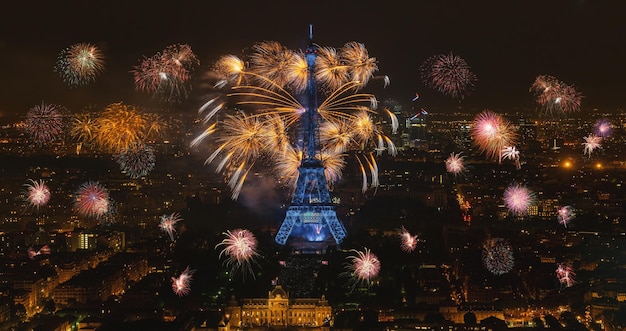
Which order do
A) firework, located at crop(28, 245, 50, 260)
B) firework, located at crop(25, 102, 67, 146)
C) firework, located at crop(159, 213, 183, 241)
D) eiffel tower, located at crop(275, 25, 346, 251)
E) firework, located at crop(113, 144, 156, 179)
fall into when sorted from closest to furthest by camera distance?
firework, located at crop(25, 102, 67, 146) → firework, located at crop(113, 144, 156, 179) → eiffel tower, located at crop(275, 25, 346, 251) → firework, located at crop(28, 245, 50, 260) → firework, located at crop(159, 213, 183, 241)

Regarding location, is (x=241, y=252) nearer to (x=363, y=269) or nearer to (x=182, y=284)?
(x=182, y=284)

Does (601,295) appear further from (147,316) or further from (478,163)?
(478,163)

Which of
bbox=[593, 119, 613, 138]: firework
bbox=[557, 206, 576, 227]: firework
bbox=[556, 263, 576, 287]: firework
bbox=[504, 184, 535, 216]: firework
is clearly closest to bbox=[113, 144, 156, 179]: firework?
bbox=[556, 263, 576, 287]: firework

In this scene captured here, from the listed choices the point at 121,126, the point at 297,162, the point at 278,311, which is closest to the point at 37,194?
the point at 121,126

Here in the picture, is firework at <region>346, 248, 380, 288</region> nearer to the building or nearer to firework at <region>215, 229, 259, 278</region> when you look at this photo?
the building

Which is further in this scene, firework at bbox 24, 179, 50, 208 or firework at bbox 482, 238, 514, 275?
firework at bbox 24, 179, 50, 208

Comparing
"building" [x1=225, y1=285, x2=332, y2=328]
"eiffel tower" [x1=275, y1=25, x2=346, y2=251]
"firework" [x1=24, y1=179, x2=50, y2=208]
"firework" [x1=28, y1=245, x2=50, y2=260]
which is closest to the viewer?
"building" [x1=225, y1=285, x2=332, y2=328]
